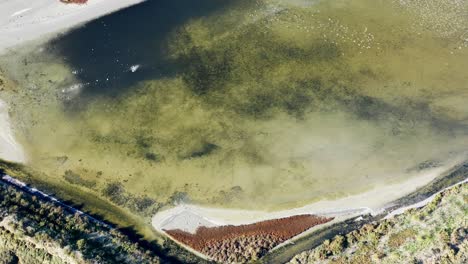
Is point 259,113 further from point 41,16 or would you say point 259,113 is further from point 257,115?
point 41,16

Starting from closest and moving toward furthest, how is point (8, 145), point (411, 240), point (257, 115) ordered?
point (411, 240) → point (8, 145) → point (257, 115)

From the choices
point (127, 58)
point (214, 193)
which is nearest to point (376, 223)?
point (214, 193)

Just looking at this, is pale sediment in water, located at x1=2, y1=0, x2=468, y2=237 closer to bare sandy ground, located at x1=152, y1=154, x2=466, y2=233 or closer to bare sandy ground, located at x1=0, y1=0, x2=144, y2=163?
bare sandy ground, located at x1=152, y1=154, x2=466, y2=233

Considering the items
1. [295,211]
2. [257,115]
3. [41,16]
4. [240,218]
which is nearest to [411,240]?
[295,211]

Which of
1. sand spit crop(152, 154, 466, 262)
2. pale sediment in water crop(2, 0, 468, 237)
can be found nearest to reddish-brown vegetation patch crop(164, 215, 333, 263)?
sand spit crop(152, 154, 466, 262)

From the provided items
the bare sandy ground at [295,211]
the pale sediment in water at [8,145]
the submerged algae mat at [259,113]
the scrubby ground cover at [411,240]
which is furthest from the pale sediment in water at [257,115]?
the scrubby ground cover at [411,240]

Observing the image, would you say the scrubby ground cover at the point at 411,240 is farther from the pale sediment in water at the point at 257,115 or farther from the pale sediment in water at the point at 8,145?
the pale sediment in water at the point at 8,145
